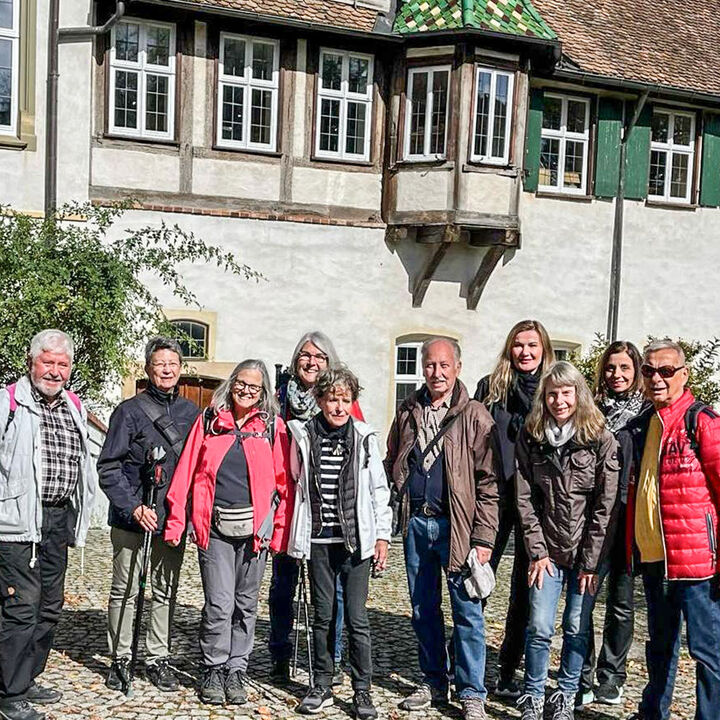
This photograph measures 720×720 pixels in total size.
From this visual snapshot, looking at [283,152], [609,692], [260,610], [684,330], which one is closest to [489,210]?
[283,152]

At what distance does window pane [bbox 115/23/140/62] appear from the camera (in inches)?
541

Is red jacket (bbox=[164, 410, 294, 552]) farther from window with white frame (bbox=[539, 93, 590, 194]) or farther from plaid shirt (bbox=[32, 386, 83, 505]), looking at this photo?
window with white frame (bbox=[539, 93, 590, 194])

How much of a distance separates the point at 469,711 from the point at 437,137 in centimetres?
1028

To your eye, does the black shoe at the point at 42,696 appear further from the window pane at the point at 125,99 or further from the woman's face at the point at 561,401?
the window pane at the point at 125,99

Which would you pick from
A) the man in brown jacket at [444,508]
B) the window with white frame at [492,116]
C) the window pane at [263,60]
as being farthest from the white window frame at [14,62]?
the man in brown jacket at [444,508]

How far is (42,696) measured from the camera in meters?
6.06

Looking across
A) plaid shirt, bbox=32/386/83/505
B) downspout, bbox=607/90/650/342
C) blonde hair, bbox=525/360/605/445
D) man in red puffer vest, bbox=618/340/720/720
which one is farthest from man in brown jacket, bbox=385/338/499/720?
downspout, bbox=607/90/650/342

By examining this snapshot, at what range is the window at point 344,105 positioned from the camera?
48.5ft

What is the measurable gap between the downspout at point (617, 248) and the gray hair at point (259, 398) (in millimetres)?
11156

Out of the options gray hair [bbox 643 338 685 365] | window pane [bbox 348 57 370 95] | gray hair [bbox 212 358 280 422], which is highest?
window pane [bbox 348 57 370 95]

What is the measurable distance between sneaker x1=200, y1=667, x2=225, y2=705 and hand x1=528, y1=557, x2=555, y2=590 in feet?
5.92

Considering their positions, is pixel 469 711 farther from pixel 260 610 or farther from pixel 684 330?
pixel 684 330

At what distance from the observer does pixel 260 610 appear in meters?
8.26

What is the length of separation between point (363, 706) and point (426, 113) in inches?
412
